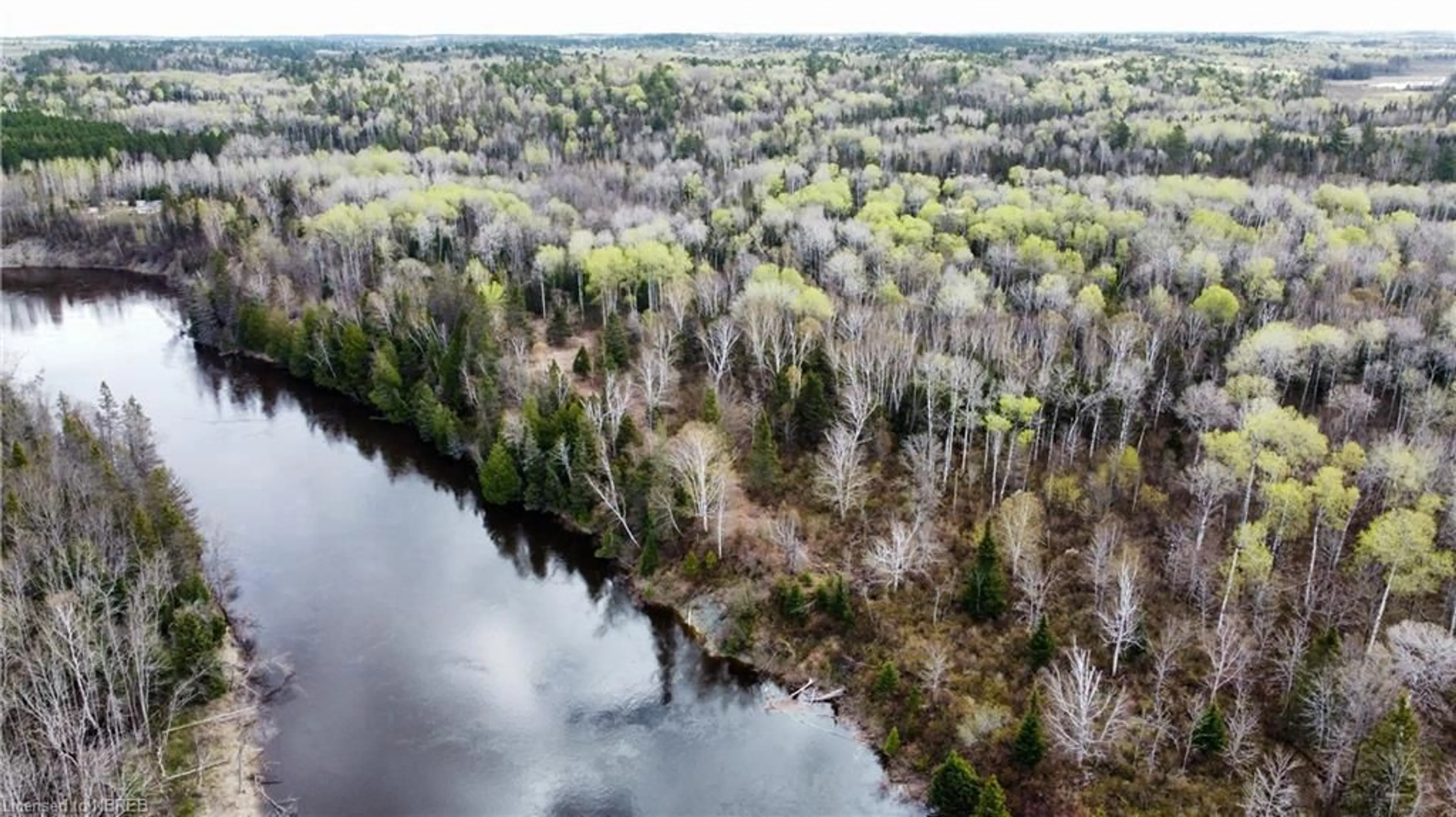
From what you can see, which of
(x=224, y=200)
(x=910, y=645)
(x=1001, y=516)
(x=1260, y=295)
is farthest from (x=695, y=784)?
(x=224, y=200)

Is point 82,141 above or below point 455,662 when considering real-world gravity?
above

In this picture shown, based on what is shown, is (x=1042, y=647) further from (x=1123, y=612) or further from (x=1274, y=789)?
(x=1274, y=789)

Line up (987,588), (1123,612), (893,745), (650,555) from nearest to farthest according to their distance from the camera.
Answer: (1123,612)
(893,745)
(987,588)
(650,555)

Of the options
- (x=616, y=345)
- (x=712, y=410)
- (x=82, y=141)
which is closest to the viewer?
(x=712, y=410)

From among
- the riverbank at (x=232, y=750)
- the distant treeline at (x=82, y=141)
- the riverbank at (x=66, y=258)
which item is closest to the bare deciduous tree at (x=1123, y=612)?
the riverbank at (x=232, y=750)

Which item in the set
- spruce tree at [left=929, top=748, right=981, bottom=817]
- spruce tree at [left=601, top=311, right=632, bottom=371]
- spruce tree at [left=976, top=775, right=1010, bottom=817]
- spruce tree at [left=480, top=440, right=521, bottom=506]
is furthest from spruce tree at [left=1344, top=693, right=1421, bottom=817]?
spruce tree at [left=601, top=311, right=632, bottom=371]

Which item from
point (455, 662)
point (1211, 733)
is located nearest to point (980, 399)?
point (1211, 733)
